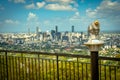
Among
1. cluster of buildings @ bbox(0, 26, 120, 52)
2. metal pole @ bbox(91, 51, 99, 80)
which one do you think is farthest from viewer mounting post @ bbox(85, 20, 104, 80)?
cluster of buildings @ bbox(0, 26, 120, 52)

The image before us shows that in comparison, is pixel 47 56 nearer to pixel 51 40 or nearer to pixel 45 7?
pixel 51 40

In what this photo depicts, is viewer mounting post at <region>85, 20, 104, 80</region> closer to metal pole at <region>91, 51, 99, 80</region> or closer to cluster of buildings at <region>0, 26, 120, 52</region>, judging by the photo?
metal pole at <region>91, 51, 99, 80</region>

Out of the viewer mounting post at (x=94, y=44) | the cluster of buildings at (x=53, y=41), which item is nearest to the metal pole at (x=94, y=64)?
the viewer mounting post at (x=94, y=44)

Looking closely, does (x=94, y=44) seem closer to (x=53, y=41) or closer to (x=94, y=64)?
(x=94, y=64)

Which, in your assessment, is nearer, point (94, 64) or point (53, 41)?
point (94, 64)

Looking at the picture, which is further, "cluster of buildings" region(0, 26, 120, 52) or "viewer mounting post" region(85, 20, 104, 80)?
"cluster of buildings" region(0, 26, 120, 52)

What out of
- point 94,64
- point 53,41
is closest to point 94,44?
point 94,64

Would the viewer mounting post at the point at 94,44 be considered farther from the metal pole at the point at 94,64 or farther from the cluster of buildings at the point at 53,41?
the cluster of buildings at the point at 53,41

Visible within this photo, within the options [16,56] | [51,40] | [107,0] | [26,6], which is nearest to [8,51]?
[16,56]

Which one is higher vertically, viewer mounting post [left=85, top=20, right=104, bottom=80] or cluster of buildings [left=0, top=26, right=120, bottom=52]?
viewer mounting post [left=85, top=20, right=104, bottom=80]
